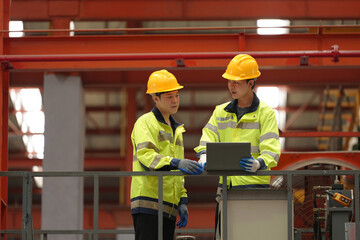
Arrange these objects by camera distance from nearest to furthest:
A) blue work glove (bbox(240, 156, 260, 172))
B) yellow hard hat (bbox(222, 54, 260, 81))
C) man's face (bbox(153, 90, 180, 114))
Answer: blue work glove (bbox(240, 156, 260, 172)) → yellow hard hat (bbox(222, 54, 260, 81)) → man's face (bbox(153, 90, 180, 114))

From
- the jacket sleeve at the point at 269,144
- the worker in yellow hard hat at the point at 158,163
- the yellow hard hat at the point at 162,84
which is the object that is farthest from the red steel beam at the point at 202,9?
the jacket sleeve at the point at 269,144

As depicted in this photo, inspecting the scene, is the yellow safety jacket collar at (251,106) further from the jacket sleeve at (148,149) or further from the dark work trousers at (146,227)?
the dark work trousers at (146,227)

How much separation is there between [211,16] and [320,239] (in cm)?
855

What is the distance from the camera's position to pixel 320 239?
733cm

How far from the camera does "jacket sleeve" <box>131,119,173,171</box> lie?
660cm

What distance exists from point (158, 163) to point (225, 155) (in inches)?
28.2

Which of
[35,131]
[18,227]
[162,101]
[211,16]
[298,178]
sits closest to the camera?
[162,101]

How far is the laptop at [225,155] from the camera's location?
6.14 metres

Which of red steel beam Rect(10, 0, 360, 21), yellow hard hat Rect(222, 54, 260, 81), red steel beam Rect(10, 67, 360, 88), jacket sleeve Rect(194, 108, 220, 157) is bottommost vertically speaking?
jacket sleeve Rect(194, 108, 220, 157)

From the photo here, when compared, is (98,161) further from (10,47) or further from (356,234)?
(356,234)

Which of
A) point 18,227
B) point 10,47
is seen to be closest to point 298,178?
point 10,47

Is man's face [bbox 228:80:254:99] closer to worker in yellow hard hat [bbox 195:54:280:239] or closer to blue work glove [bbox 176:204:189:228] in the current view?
worker in yellow hard hat [bbox 195:54:280:239]

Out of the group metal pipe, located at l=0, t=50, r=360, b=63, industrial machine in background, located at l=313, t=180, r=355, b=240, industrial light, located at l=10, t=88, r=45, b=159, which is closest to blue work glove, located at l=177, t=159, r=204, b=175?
industrial machine in background, located at l=313, t=180, r=355, b=240

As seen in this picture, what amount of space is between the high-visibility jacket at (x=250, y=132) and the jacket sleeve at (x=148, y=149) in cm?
39
